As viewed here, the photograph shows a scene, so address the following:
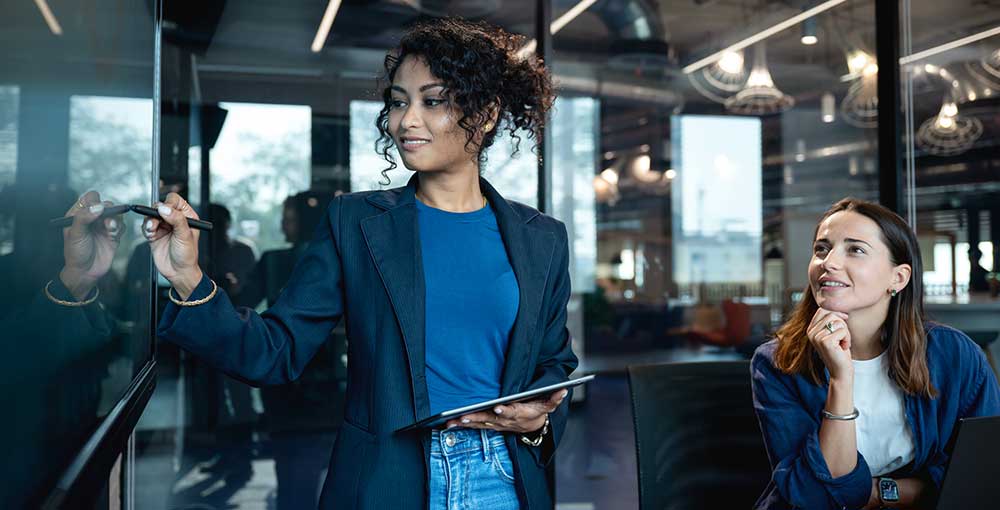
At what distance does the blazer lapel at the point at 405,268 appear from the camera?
1370mm

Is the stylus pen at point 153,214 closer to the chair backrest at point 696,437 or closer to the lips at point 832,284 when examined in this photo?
the chair backrest at point 696,437

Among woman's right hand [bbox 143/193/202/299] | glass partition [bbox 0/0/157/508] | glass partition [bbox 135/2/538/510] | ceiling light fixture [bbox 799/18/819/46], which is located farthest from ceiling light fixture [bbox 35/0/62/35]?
ceiling light fixture [bbox 799/18/819/46]

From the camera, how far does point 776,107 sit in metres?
6.89

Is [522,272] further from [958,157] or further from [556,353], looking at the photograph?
[958,157]

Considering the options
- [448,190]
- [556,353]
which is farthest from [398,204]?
[556,353]

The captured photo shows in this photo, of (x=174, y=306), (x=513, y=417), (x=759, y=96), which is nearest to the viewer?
(x=174, y=306)

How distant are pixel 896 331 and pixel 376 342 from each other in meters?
1.24

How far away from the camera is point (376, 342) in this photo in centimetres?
141

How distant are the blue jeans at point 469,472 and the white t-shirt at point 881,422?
0.88 m

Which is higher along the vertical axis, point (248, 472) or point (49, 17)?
point (49, 17)

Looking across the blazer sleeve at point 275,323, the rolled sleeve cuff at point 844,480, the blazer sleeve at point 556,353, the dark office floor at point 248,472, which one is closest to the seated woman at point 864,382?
the rolled sleeve cuff at point 844,480

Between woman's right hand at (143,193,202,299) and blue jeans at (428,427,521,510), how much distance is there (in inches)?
20.4

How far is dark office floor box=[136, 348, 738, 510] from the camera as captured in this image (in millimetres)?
4023

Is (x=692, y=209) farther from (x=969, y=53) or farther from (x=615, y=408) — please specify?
(x=969, y=53)
